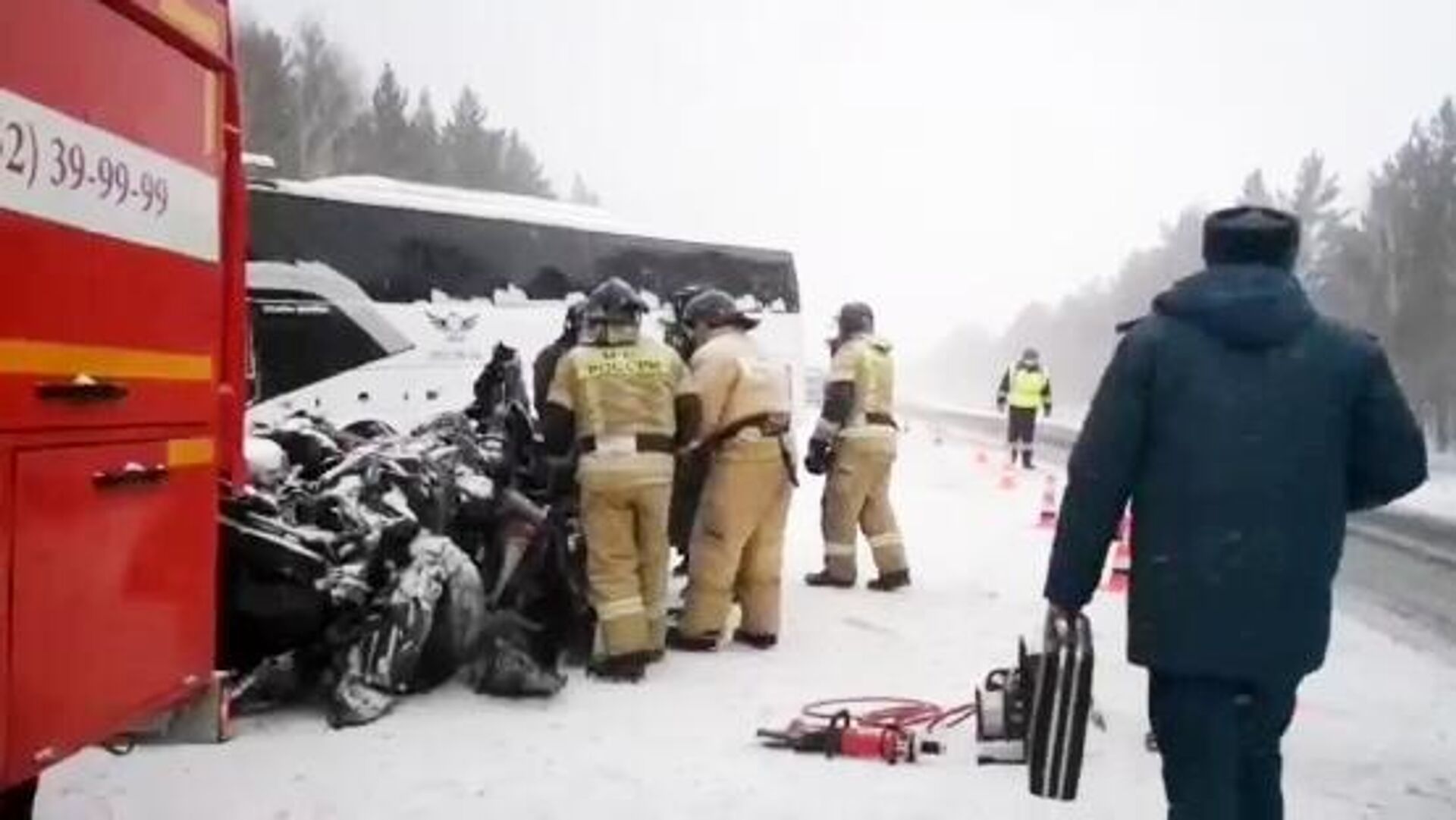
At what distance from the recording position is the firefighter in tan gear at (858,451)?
32.6 ft

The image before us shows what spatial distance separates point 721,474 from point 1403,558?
945cm

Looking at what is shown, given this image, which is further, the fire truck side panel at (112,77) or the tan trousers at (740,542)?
the tan trousers at (740,542)

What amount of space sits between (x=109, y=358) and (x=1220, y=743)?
9.86ft

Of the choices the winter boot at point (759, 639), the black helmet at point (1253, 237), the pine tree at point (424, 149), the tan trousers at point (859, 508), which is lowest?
the winter boot at point (759, 639)

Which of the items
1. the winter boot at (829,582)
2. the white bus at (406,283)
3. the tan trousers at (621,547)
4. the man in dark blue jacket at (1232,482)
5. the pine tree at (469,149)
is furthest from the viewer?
the pine tree at (469,149)

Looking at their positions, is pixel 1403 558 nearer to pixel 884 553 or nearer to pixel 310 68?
pixel 884 553

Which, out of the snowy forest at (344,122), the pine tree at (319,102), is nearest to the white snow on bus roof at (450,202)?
the snowy forest at (344,122)

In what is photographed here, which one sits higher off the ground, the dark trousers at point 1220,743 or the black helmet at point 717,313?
the black helmet at point 717,313

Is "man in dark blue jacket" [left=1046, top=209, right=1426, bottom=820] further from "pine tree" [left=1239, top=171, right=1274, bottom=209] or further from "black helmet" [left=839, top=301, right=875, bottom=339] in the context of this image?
"pine tree" [left=1239, top=171, right=1274, bottom=209]

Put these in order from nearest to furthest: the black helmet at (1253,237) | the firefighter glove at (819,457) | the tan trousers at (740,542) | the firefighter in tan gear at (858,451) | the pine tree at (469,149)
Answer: the black helmet at (1253,237)
the tan trousers at (740,542)
the firefighter glove at (819,457)
the firefighter in tan gear at (858,451)
the pine tree at (469,149)

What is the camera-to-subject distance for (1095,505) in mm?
3533

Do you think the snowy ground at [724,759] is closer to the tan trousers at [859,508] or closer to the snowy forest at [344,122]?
the tan trousers at [859,508]

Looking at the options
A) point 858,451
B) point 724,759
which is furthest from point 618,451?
point 858,451

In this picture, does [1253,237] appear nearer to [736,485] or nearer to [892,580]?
[736,485]
